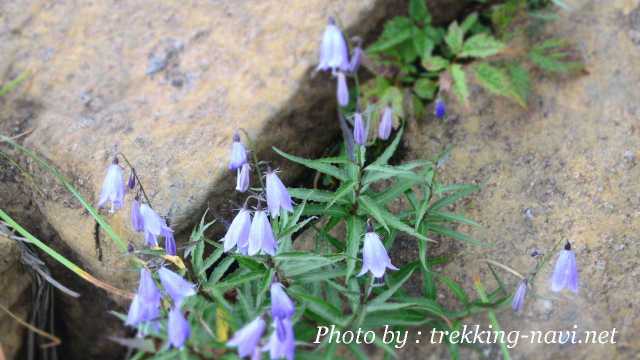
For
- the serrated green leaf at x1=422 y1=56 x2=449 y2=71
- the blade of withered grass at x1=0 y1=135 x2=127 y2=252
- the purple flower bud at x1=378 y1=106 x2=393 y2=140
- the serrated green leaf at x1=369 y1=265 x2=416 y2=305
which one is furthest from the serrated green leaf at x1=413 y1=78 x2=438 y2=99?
the blade of withered grass at x1=0 y1=135 x2=127 y2=252

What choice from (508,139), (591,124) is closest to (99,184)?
(508,139)

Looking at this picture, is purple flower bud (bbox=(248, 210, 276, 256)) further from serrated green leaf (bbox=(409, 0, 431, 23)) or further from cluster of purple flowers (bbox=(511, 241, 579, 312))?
serrated green leaf (bbox=(409, 0, 431, 23))

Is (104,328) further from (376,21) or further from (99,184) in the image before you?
(376,21)

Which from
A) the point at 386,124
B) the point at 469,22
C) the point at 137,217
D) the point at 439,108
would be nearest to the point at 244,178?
the point at 137,217

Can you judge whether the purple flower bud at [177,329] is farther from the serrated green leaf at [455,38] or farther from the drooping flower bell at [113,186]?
the serrated green leaf at [455,38]

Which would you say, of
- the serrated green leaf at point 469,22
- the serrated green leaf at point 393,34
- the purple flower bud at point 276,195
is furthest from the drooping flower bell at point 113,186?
the serrated green leaf at point 469,22

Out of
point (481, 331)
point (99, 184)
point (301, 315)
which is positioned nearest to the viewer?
point (301, 315)
